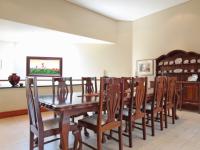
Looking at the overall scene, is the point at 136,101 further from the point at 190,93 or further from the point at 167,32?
the point at 167,32

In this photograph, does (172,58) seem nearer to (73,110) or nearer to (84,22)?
(84,22)

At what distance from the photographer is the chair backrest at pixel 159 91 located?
10.2 ft

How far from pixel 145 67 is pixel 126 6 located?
7.17 ft

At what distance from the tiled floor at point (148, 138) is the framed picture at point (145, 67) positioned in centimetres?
281

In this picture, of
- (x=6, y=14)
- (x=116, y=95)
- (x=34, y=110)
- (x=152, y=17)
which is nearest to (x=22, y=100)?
(x=6, y=14)

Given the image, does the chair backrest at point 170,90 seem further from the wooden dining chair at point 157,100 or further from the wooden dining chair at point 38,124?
the wooden dining chair at point 38,124

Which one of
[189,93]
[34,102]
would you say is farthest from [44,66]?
[34,102]

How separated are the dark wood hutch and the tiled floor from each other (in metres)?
1.29

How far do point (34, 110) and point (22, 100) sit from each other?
108 inches

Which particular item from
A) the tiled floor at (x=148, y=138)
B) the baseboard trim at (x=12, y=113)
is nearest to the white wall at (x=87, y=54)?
the baseboard trim at (x=12, y=113)

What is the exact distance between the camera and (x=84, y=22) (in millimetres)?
5621

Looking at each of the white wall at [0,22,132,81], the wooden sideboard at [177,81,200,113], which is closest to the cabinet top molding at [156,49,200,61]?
the wooden sideboard at [177,81,200,113]

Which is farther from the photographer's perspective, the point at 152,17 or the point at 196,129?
the point at 152,17

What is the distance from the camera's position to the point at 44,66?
23.7 feet
